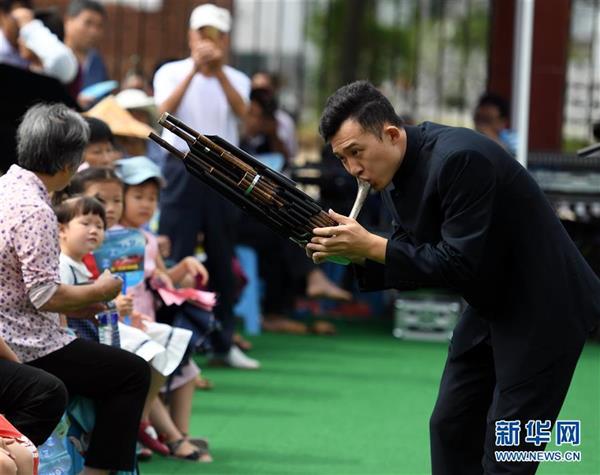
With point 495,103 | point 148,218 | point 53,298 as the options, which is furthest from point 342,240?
point 495,103

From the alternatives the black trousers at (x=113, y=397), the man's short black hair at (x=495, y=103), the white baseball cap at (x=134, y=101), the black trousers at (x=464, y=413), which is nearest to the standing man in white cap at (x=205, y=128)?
the white baseball cap at (x=134, y=101)

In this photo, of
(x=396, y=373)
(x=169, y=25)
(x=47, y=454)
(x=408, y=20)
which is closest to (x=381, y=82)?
Result: (x=408, y=20)

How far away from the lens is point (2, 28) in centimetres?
837

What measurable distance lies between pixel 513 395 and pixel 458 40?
1183cm

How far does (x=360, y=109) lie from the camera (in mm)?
4234

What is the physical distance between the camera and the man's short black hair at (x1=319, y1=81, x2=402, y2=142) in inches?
167

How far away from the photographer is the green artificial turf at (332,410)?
6.23 metres

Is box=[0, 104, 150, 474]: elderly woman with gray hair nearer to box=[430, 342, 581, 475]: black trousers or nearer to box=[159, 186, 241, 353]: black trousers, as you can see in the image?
box=[430, 342, 581, 475]: black trousers

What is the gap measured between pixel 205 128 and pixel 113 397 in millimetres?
3587

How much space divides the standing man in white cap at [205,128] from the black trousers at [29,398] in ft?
12.0

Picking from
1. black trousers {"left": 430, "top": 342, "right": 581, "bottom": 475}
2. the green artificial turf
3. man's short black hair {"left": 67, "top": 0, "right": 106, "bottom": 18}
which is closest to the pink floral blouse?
the green artificial turf

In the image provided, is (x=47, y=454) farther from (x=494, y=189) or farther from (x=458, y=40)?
(x=458, y=40)

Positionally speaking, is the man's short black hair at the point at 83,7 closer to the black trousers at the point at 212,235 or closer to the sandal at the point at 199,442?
the black trousers at the point at 212,235

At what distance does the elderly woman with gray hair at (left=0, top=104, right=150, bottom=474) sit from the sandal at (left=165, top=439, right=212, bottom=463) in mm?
960
